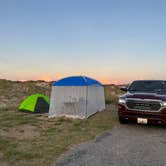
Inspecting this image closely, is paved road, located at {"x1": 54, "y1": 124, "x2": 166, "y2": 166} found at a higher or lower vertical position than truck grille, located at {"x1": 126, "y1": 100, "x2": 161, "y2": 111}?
lower

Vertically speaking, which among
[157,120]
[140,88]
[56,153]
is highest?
[140,88]

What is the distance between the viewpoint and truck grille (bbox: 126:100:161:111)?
26.0ft

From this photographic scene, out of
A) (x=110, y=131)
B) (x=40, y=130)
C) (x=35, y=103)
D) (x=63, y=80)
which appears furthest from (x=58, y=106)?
(x=110, y=131)

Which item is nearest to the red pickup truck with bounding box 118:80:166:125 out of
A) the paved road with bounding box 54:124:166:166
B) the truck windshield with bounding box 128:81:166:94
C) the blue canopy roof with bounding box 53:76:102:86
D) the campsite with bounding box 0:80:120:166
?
the truck windshield with bounding box 128:81:166:94

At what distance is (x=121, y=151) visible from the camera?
5.72m

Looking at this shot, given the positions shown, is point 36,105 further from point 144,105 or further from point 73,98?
point 144,105

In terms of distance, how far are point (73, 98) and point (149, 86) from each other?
12.9ft

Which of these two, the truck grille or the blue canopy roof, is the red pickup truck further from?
the blue canopy roof

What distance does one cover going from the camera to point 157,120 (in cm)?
788

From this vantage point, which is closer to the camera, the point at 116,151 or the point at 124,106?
the point at 116,151

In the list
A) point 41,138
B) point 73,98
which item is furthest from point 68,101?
point 41,138

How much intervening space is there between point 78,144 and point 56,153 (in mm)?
990

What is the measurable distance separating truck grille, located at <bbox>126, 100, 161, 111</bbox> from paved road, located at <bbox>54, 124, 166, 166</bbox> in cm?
90

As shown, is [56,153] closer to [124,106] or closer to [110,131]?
[110,131]
